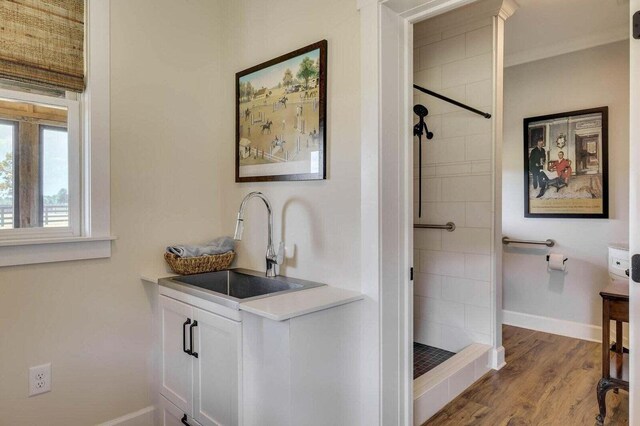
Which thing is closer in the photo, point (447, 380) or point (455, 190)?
point (447, 380)

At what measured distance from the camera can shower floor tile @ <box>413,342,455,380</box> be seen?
8.11ft

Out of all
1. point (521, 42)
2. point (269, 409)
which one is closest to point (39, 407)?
point (269, 409)

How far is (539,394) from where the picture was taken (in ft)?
7.81

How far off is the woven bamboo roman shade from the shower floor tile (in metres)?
2.49

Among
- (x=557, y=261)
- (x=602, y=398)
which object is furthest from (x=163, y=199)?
(x=557, y=261)

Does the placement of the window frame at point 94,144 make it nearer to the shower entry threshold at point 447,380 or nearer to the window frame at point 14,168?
the window frame at point 14,168

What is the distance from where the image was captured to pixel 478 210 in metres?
2.79

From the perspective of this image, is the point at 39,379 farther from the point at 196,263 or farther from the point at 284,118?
the point at 284,118

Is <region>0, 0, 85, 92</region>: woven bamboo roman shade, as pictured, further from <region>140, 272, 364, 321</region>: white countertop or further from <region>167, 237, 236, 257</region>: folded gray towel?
<region>140, 272, 364, 321</region>: white countertop

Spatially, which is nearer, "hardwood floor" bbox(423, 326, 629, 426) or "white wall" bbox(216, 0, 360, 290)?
"white wall" bbox(216, 0, 360, 290)

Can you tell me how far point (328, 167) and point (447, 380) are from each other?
1.48 metres

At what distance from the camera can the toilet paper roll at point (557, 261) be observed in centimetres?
333

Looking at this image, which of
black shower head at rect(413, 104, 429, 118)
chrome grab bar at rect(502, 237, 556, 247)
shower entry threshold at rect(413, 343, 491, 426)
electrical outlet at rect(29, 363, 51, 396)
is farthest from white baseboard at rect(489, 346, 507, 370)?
electrical outlet at rect(29, 363, 51, 396)

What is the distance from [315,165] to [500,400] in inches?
71.7
